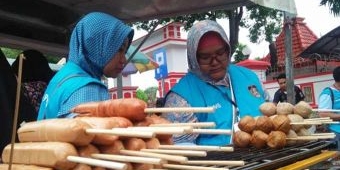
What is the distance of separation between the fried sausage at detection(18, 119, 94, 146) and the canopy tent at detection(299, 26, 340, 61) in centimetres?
1073

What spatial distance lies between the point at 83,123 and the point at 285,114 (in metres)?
1.80

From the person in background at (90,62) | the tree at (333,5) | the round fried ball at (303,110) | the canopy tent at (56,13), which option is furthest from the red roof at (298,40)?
the person in background at (90,62)

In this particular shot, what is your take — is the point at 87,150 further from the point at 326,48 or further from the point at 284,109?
the point at 326,48

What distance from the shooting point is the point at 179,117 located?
2.57 meters

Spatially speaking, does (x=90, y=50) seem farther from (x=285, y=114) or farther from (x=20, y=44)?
(x=20, y=44)

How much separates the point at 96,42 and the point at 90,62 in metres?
0.11

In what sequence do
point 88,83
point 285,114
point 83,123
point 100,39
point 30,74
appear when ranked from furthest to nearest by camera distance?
point 30,74 < point 285,114 < point 100,39 < point 88,83 < point 83,123

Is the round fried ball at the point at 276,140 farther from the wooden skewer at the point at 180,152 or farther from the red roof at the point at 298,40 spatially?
the red roof at the point at 298,40

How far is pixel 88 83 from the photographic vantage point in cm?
193

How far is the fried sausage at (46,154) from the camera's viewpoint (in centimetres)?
120

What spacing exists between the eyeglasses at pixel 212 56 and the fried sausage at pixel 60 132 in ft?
5.29

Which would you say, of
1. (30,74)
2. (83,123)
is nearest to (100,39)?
(83,123)

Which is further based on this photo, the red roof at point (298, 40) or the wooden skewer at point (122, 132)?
the red roof at point (298, 40)

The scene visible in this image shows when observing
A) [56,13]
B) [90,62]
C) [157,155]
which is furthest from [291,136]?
[56,13]
